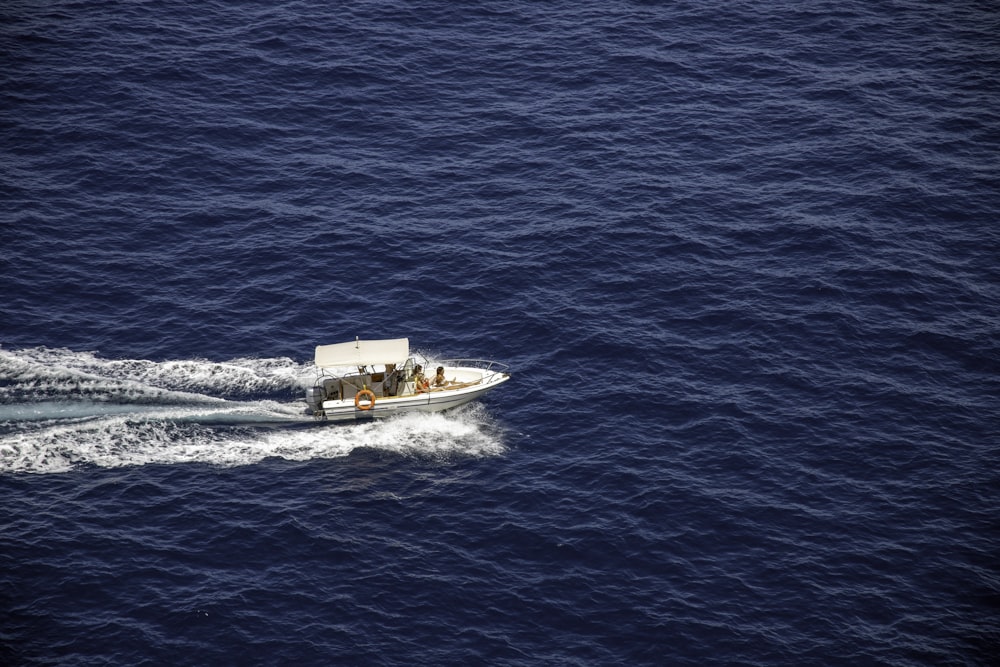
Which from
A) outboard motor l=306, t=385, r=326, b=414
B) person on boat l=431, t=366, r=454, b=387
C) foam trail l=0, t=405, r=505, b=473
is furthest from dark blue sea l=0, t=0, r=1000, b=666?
person on boat l=431, t=366, r=454, b=387

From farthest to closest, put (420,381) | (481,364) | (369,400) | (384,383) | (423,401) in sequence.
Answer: (481,364) → (384,383) → (420,381) → (423,401) → (369,400)

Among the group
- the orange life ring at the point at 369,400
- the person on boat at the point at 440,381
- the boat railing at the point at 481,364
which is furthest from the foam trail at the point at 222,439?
the boat railing at the point at 481,364

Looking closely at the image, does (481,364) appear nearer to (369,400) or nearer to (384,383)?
(384,383)

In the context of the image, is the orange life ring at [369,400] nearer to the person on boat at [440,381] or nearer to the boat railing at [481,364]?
the person on boat at [440,381]

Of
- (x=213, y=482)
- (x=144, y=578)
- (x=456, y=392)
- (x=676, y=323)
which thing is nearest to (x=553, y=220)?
(x=676, y=323)

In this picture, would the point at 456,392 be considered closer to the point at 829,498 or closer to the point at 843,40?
the point at 829,498

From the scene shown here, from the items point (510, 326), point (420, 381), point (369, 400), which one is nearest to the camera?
point (369, 400)

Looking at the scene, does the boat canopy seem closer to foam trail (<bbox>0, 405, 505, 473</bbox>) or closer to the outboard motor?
the outboard motor

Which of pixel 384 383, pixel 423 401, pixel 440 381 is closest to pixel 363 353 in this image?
pixel 384 383
